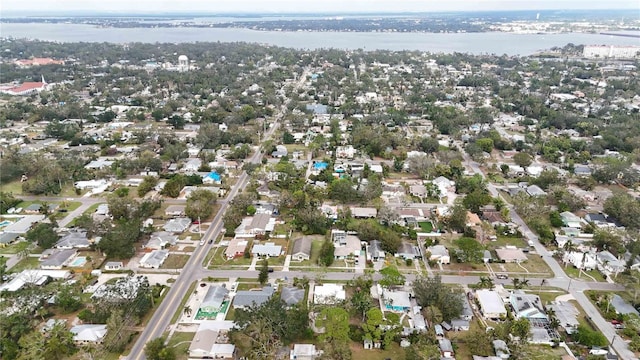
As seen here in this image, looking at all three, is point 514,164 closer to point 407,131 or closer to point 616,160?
point 616,160

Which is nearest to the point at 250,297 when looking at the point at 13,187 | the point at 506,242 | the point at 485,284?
the point at 485,284

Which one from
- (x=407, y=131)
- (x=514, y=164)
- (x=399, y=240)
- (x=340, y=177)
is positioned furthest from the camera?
(x=407, y=131)

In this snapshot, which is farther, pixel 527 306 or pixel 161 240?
pixel 161 240

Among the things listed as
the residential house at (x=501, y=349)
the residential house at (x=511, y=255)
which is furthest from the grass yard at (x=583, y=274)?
the residential house at (x=501, y=349)

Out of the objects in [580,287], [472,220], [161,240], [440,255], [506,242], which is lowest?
[580,287]

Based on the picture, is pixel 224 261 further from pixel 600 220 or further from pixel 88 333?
pixel 600 220

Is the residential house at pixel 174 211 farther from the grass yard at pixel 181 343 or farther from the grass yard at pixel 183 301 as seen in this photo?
the grass yard at pixel 181 343

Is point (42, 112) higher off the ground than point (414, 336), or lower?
higher

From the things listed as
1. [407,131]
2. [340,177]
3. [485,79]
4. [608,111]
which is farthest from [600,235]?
[485,79]
